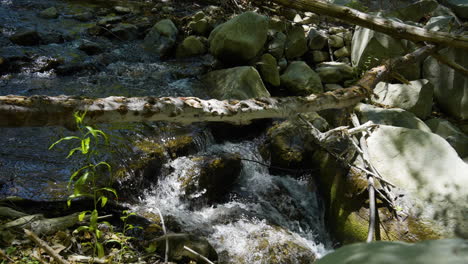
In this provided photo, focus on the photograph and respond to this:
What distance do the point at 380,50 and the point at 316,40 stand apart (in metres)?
1.71

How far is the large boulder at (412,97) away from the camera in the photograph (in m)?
6.21

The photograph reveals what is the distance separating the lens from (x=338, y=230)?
395cm

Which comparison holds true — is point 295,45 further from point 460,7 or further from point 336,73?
point 460,7

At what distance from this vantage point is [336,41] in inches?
332

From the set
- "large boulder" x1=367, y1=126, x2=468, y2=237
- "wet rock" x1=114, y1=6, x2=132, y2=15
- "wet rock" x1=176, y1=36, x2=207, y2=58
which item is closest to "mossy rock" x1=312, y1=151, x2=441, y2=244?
"large boulder" x1=367, y1=126, x2=468, y2=237

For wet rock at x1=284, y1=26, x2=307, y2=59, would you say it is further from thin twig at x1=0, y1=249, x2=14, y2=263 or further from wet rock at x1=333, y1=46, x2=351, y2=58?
thin twig at x1=0, y1=249, x2=14, y2=263

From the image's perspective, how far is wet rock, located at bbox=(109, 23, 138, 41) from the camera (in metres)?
8.30

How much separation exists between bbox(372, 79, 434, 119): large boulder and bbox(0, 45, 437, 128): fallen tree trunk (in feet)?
6.88

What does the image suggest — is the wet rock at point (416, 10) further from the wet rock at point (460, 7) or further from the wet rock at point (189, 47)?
the wet rock at point (189, 47)

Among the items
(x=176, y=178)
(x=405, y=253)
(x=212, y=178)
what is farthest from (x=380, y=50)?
(x=405, y=253)

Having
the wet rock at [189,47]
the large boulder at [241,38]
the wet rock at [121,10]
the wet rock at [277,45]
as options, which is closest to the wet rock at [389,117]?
the large boulder at [241,38]

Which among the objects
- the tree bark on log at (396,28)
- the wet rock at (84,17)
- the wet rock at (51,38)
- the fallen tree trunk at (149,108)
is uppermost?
the tree bark on log at (396,28)

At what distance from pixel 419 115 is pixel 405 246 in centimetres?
570

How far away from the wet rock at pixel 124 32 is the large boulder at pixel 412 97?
599 centimetres
